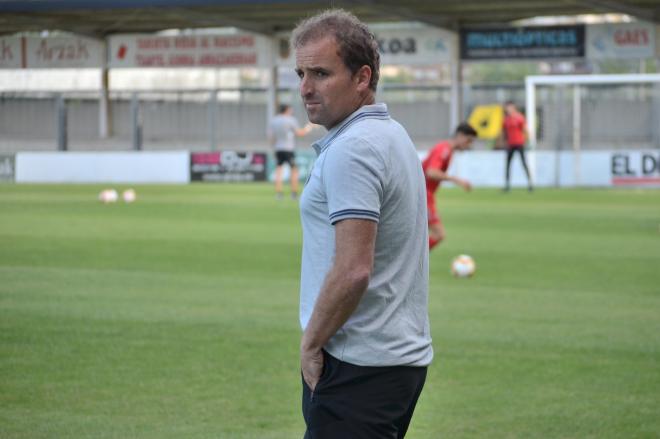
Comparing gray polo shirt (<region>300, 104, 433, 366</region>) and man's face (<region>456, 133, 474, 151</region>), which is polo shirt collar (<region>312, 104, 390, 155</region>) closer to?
gray polo shirt (<region>300, 104, 433, 366</region>)

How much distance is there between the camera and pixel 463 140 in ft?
47.8

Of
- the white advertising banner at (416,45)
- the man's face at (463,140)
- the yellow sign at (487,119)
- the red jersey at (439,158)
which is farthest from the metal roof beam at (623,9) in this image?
the red jersey at (439,158)

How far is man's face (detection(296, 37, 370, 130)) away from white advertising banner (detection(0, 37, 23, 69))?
27502mm

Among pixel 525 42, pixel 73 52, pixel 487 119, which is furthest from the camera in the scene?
pixel 73 52

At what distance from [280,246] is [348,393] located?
521 inches

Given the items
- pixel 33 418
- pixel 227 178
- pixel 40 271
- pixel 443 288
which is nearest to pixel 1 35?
pixel 227 178

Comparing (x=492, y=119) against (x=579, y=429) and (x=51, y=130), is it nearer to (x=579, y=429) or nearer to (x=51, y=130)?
(x=51, y=130)

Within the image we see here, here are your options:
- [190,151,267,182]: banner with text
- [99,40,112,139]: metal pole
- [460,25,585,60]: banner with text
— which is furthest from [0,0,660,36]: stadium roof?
[190,151,267,182]: banner with text

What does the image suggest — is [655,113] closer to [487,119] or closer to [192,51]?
[487,119]

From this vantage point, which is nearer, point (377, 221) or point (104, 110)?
point (377, 221)

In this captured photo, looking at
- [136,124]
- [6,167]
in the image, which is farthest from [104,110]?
[6,167]

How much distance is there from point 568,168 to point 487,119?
476 cm

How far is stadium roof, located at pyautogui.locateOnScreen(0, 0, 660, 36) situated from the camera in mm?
35688

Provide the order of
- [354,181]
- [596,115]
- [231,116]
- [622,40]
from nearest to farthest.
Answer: [354,181] → [596,115] → [622,40] → [231,116]
